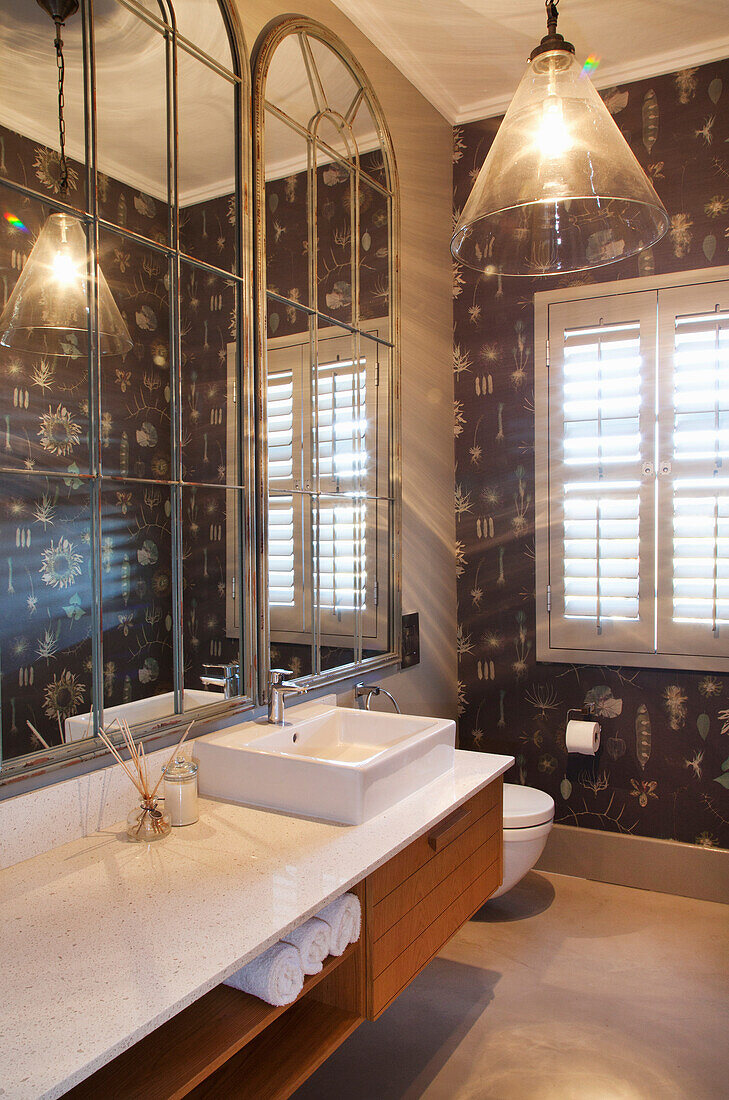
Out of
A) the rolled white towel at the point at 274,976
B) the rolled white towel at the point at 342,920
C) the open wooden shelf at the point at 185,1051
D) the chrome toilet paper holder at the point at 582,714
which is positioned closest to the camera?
the open wooden shelf at the point at 185,1051

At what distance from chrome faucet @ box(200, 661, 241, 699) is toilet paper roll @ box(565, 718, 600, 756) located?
147cm

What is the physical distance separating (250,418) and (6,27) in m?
0.92

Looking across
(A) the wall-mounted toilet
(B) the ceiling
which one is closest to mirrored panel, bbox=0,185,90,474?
(B) the ceiling

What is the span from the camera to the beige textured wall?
281 cm

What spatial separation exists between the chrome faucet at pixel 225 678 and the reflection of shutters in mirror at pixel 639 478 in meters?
1.50

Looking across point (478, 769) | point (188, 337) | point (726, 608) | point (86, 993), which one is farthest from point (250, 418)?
point (726, 608)

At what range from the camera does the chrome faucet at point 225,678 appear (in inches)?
74.1

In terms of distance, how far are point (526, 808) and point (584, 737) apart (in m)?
0.42

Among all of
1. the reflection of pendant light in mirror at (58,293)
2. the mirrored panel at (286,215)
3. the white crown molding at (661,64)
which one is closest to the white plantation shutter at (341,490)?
the mirrored panel at (286,215)

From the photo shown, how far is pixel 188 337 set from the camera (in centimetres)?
182

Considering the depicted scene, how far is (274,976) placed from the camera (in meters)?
1.20

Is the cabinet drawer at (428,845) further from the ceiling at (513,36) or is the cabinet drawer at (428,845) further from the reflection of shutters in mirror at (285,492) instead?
the ceiling at (513,36)

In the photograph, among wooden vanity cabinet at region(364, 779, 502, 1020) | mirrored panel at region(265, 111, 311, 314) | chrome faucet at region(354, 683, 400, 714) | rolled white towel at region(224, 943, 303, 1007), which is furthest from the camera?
chrome faucet at region(354, 683, 400, 714)

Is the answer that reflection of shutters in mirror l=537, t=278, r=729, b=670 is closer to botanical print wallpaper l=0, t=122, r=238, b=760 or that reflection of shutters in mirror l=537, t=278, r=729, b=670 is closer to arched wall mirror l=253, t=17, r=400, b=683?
arched wall mirror l=253, t=17, r=400, b=683
